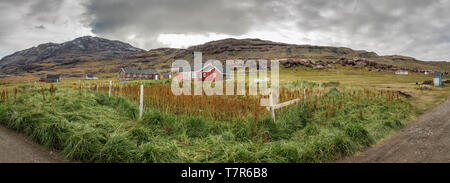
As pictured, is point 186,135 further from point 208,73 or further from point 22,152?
point 208,73

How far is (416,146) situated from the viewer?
5.70 m

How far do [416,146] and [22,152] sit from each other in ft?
32.0

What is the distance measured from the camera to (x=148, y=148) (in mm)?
4582

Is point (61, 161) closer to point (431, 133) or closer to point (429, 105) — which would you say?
point (431, 133)

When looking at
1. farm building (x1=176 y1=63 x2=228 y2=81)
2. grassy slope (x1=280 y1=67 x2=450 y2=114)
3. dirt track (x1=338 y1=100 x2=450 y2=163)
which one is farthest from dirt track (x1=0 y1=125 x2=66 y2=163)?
farm building (x1=176 y1=63 x2=228 y2=81)

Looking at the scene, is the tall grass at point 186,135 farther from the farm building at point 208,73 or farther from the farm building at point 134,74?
the farm building at point 134,74

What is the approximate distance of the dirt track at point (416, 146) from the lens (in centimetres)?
496

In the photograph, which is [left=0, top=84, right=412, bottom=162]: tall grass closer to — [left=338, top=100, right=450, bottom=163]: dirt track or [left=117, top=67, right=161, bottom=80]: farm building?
[left=338, top=100, right=450, bottom=163]: dirt track

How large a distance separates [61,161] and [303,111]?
27.5ft

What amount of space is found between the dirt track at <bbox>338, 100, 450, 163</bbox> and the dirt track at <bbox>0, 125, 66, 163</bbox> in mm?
6741

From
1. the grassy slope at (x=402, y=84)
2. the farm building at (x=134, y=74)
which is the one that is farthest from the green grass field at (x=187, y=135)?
the farm building at (x=134, y=74)

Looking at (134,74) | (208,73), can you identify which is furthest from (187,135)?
(134,74)

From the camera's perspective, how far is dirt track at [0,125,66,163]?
13.7 ft
